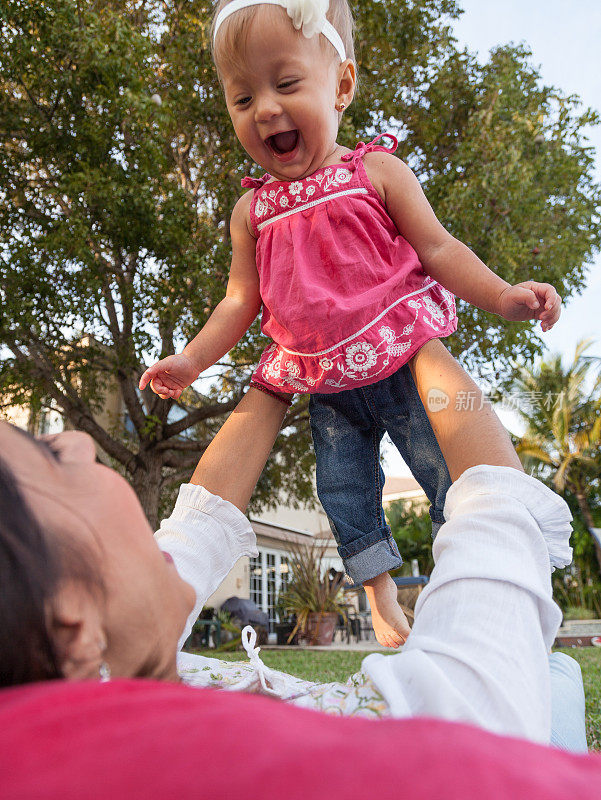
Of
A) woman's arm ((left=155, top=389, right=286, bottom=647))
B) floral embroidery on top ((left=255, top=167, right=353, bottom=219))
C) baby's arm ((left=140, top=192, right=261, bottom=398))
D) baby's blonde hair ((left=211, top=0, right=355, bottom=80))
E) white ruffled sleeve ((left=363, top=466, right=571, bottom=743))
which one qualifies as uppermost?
baby's blonde hair ((left=211, top=0, right=355, bottom=80))

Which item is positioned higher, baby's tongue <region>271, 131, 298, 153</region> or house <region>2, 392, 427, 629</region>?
baby's tongue <region>271, 131, 298, 153</region>

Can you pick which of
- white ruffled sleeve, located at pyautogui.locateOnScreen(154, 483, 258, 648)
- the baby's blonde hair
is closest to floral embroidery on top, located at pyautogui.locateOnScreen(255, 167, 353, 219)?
the baby's blonde hair

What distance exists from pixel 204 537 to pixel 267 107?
1121 millimetres

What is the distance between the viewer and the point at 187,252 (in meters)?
7.42

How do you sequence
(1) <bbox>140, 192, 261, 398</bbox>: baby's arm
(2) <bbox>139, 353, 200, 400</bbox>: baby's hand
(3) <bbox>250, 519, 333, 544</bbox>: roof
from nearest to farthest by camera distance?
(2) <bbox>139, 353, 200, 400</bbox>: baby's hand
(1) <bbox>140, 192, 261, 398</bbox>: baby's arm
(3) <bbox>250, 519, 333, 544</bbox>: roof

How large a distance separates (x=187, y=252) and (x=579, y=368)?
58.5 ft

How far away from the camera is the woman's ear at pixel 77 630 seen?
61 centimetres

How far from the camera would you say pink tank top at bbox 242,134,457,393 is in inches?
67.5

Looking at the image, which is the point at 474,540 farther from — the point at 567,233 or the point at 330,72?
the point at 567,233

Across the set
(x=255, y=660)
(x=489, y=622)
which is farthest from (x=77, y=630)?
(x=255, y=660)

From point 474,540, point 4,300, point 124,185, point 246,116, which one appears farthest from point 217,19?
point 4,300

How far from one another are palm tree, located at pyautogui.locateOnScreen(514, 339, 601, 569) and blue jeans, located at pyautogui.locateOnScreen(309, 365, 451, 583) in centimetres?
2013

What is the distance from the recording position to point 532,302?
1.50 m

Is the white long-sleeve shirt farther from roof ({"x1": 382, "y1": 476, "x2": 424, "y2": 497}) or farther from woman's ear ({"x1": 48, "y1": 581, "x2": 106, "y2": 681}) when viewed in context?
roof ({"x1": 382, "y1": 476, "x2": 424, "y2": 497})
